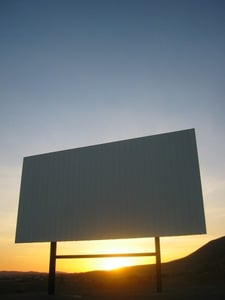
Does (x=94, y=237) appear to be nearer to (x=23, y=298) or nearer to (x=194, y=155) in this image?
(x=23, y=298)

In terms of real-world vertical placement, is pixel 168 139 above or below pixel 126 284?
above

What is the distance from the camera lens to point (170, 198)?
12156 mm

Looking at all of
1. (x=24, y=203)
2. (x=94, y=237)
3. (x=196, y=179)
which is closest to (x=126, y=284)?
(x=94, y=237)

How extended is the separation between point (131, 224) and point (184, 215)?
7.08 ft

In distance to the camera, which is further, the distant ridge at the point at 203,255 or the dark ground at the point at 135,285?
the distant ridge at the point at 203,255

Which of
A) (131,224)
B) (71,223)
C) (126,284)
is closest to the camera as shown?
(131,224)

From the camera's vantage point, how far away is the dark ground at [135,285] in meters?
11.5

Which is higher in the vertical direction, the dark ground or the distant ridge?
the distant ridge

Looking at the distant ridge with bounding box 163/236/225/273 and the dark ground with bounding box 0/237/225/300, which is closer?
the dark ground with bounding box 0/237/225/300

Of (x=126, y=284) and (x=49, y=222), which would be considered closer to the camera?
(x=49, y=222)

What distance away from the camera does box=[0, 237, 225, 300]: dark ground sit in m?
11.5

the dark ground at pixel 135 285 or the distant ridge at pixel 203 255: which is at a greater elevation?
the distant ridge at pixel 203 255

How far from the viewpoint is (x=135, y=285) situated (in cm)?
1730

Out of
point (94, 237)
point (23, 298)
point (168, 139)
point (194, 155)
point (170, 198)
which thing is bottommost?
point (23, 298)
